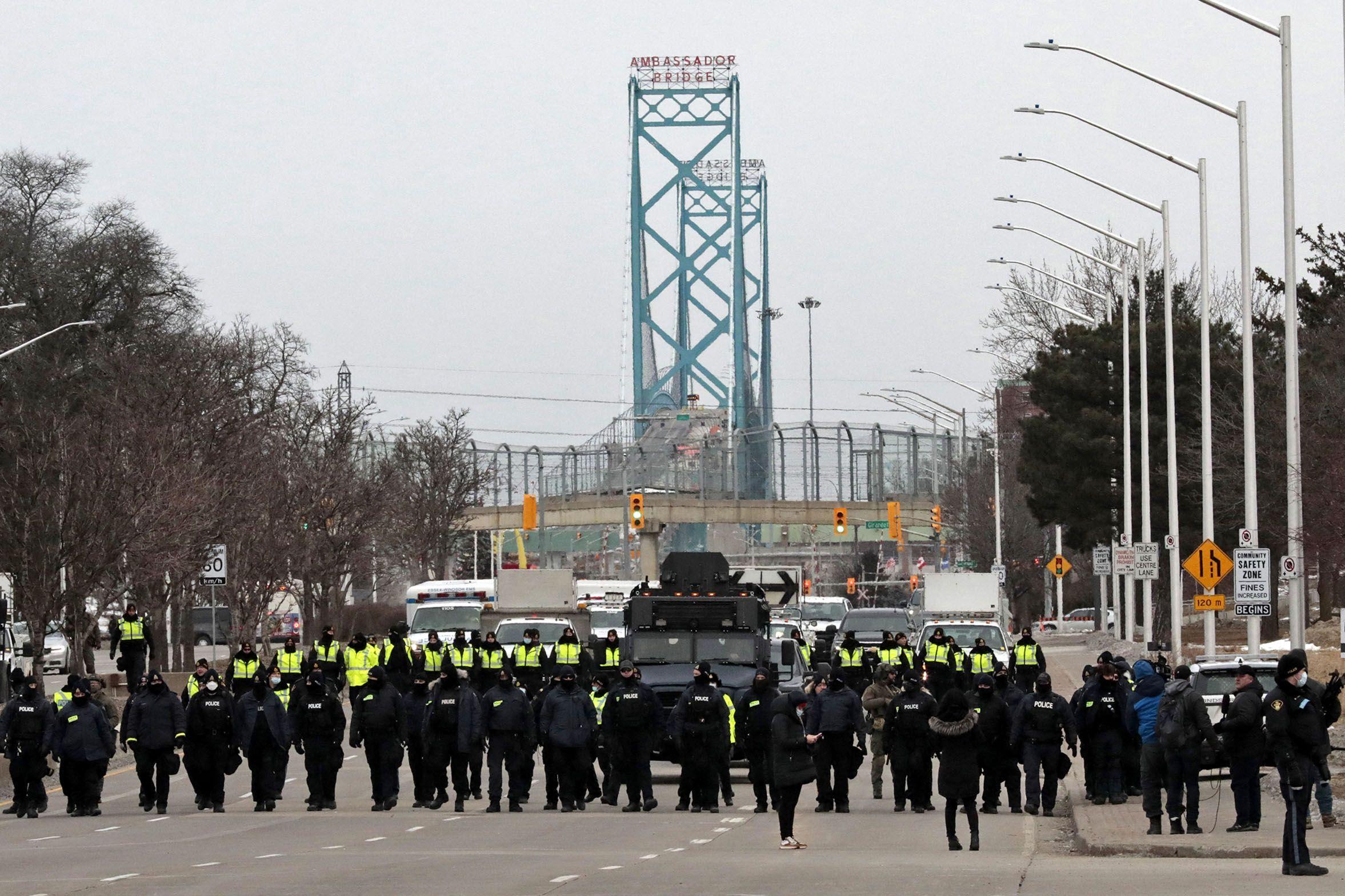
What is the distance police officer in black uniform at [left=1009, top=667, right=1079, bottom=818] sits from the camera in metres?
20.9

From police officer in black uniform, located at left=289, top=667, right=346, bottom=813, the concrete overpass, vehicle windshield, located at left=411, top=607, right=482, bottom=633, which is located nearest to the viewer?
police officer in black uniform, located at left=289, top=667, right=346, bottom=813

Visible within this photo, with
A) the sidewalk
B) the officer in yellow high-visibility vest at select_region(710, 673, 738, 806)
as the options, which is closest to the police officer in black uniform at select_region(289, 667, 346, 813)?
the officer in yellow high-visibility vest at select_region(710, 673, 738, 806)

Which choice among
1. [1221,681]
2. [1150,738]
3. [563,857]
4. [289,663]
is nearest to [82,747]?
[289,663]

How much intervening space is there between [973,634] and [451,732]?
1840 centimetres

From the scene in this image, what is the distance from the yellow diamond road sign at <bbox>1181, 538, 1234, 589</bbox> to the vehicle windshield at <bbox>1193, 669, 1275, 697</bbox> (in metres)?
6.33

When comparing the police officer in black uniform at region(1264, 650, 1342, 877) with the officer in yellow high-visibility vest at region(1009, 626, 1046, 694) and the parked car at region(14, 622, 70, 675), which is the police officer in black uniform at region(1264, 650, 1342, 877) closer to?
the officer in yellow high-visibility vest at region(1009, 626, 1046, 694)

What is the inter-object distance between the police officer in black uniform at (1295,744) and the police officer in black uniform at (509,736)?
9.18m

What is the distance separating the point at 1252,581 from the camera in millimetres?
27219

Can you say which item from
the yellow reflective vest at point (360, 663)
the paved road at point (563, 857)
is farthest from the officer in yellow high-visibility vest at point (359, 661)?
the paved road at point (563, 857)

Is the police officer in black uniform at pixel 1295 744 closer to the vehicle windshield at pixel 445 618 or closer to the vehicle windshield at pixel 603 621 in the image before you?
the vehicle windshield at pixel 445 618

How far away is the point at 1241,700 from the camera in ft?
56.0

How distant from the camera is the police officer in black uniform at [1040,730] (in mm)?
20891

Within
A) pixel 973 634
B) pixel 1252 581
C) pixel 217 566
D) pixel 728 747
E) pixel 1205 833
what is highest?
pixel 217 566

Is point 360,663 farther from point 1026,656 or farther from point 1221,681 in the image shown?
point 1221,681
